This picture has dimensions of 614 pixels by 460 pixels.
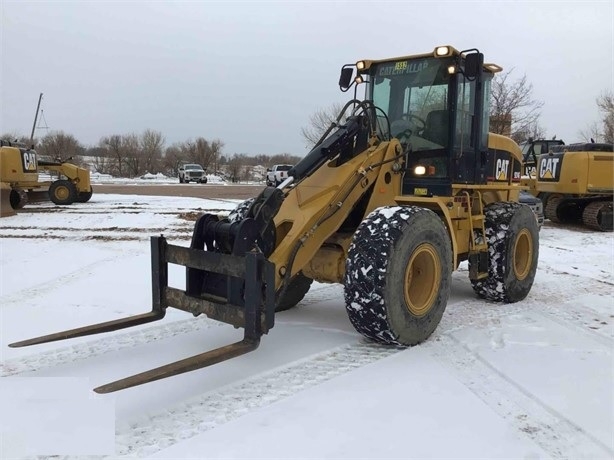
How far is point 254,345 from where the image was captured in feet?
12.5

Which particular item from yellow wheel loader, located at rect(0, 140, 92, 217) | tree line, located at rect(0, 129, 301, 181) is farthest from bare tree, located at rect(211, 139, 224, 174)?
yellow wheel loader, located at rect(0, 140, 92, 217)

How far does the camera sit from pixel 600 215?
48.1 ft

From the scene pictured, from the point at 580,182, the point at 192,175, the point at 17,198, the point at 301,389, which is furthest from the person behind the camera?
the point at 192,175

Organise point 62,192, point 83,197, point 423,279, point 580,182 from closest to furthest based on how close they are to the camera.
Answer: point 423,279 → point 580,182 → point 62,192 → point 83,197

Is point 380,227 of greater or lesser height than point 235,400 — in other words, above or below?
above

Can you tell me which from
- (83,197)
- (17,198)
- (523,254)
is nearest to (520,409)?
(523,254)

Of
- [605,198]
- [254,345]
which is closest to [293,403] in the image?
[254,345]

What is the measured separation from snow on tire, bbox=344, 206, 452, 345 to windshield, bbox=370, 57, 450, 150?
1.27 metres

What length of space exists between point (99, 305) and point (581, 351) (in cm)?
490

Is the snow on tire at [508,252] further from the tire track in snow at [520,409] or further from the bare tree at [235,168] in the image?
the bare tree at [235,168]

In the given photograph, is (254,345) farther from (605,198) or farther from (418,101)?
(605,198)

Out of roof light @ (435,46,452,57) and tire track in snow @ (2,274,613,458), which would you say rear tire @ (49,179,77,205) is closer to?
tire track in snow @ (2,274,613,458)

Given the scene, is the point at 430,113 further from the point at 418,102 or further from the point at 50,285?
the point at 50,285

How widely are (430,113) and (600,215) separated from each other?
439 inches
